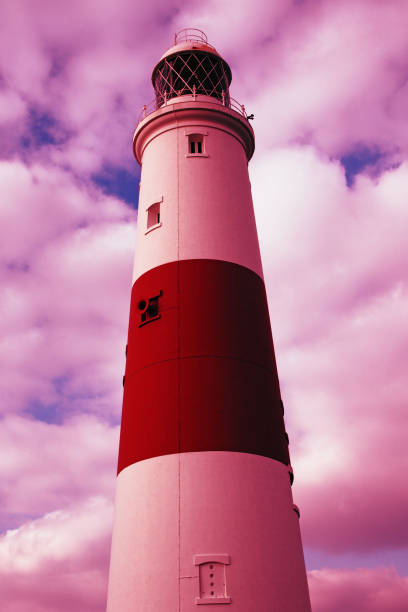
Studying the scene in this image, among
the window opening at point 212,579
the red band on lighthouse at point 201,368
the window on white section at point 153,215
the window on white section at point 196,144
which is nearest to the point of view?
the window opening at point 212,579

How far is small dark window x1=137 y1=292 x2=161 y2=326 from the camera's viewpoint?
18016 millimetres

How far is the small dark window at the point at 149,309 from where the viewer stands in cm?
1802

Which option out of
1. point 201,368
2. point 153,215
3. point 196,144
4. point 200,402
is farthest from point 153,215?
point 200,402

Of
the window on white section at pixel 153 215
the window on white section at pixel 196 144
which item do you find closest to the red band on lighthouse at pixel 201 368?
the window on white section at pixel 153 215

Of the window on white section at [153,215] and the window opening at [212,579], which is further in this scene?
the window on white section at [153,215]

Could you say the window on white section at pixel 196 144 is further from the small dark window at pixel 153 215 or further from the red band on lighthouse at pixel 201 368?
the red band on lighthouse at pixel 201 368

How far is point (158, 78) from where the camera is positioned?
79.0ft

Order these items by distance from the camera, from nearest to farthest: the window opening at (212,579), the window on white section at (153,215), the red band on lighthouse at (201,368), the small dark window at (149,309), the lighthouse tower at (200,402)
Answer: the window opening at (212,579) < the lighthouse tower at (200,402) < the red band on lighthouse at (201,368) < the small dark window at (149,309) < the window on white section at (153,215)

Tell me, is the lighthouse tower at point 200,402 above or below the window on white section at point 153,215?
below

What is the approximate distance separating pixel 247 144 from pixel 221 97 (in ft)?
8.03

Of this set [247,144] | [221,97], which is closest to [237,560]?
[247,144]

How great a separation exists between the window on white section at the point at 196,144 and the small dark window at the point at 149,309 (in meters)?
5.80

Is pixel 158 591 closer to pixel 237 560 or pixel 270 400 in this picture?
pixel 237 560

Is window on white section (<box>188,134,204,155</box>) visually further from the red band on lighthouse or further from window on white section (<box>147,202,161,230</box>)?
the red band on lighthouse
